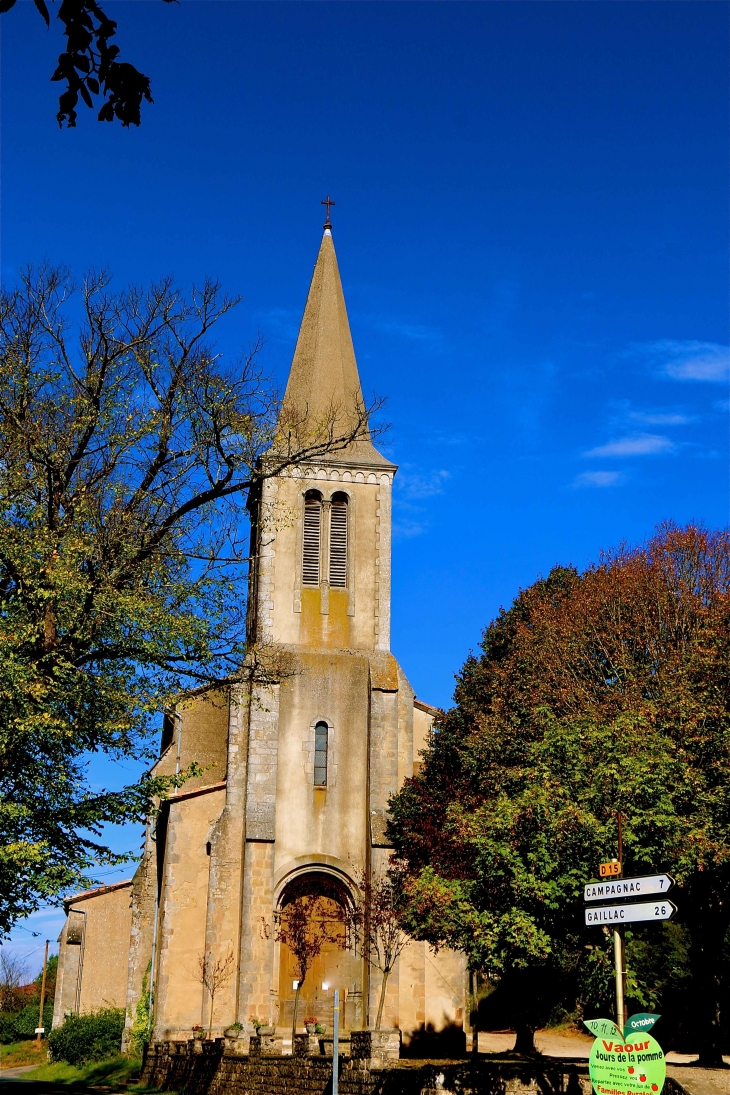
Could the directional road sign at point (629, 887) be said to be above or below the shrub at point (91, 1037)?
A: above

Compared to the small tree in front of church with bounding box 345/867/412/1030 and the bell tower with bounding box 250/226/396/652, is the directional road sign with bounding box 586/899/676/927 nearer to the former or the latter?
the small tree in front of church with bounding box 345/867/412/1030

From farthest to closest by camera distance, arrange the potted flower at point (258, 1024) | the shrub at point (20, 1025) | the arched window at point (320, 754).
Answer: the shrub at point (20, 1025) → the arched window at point (320, 754) → the potted flower at point (258, 1024)

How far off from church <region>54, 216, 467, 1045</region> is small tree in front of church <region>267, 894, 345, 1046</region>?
0.38 meters

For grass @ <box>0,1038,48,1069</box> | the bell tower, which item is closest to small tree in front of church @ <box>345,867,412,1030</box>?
the bell tower

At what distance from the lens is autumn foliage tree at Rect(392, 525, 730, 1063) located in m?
17.8

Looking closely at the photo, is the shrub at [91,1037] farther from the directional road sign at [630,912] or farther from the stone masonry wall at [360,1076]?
the directional road sign at [630,912]

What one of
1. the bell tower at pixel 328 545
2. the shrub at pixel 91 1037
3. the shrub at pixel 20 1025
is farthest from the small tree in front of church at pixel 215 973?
the shrub at pixel 20 1025

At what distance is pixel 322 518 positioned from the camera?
35.8 meters

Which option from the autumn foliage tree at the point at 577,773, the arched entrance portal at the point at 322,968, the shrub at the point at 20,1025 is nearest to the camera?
the autumn foliage tree at the point at 577,773

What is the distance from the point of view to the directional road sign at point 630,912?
991cm

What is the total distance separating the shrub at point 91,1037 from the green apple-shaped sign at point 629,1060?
97.1 ft

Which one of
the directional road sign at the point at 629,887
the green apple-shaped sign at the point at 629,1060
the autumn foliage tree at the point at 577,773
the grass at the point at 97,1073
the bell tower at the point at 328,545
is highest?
the bell tower at the point at 328,545

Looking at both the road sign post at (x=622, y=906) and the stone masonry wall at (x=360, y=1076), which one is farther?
the stone masonry wall at (x=360, y=1076)

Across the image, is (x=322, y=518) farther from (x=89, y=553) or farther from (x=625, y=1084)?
(x=625, y=1084)
